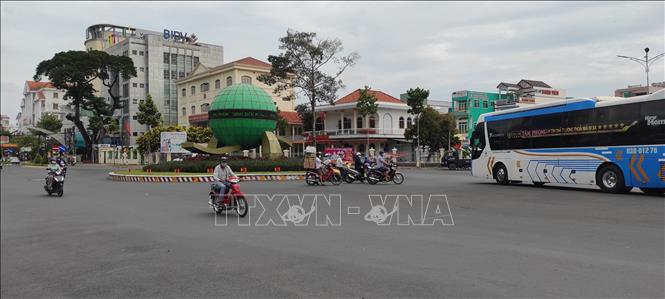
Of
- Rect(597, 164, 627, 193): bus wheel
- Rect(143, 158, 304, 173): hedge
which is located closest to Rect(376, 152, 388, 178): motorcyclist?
Rect(143, 158, 304, 173): hedge

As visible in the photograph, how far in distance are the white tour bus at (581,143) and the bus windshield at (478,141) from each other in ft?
0.15

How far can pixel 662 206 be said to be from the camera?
1189cm

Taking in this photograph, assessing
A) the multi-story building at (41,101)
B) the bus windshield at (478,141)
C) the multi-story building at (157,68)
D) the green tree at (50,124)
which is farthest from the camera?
the multi-story building at (41,101)

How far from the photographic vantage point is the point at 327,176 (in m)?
20.7

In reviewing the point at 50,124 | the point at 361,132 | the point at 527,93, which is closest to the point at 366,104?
the point at 361,132

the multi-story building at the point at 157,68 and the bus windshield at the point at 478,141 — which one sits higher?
the multi-story building at the point at 157,68

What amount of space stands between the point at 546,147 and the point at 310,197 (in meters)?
8.79

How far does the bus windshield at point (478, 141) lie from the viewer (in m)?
20.7

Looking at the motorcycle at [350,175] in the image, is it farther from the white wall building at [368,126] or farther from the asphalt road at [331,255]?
the white wall building at [368,126]

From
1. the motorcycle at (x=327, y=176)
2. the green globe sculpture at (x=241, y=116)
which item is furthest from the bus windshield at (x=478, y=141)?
the green globe sculpture at (x=241, y=116)

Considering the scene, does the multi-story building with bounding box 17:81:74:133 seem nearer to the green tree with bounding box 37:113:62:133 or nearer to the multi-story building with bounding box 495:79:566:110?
the green tree with bounding box 37:113:62:133

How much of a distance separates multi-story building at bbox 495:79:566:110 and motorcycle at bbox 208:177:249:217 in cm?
4898

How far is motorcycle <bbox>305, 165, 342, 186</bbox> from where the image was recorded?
20.5 meters

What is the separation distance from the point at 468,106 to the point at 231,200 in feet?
170
